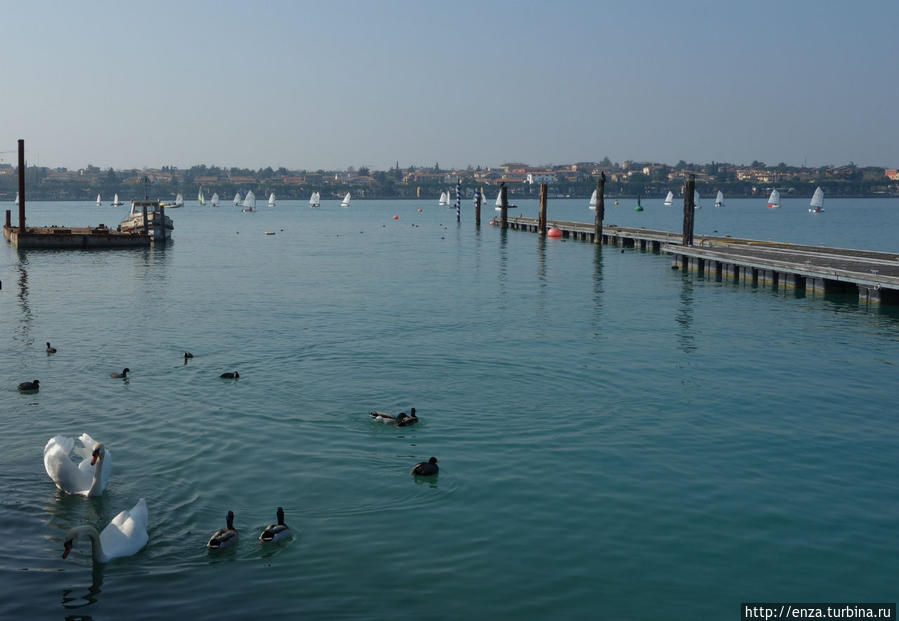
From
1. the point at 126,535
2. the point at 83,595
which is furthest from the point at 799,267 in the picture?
the point at 83,595

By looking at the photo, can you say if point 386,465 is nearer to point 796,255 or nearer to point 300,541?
point 300,541

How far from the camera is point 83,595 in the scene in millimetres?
13141

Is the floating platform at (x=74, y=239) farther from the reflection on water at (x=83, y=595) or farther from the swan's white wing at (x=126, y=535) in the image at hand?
the reflection on water at (x=83, y=595)

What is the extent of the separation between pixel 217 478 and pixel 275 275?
147 ft

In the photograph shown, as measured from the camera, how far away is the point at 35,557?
566 inches

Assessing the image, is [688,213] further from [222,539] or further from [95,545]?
[95,545]

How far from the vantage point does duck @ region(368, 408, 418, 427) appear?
71.6 ft

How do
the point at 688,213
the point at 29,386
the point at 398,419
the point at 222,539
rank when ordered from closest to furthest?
the point at 222,539, the point at 398,419, the point at 29,386, the point at 688,213

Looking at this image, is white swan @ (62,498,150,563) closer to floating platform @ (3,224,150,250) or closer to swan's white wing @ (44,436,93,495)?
swan's white wing @ (44,436,93,495)

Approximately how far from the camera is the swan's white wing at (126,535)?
46.5ft

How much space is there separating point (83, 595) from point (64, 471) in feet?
15.1

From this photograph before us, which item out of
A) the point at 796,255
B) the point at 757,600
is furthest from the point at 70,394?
the point at 796,255

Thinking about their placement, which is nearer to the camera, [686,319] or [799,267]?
[686,319]

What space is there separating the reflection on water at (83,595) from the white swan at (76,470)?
3648mm
